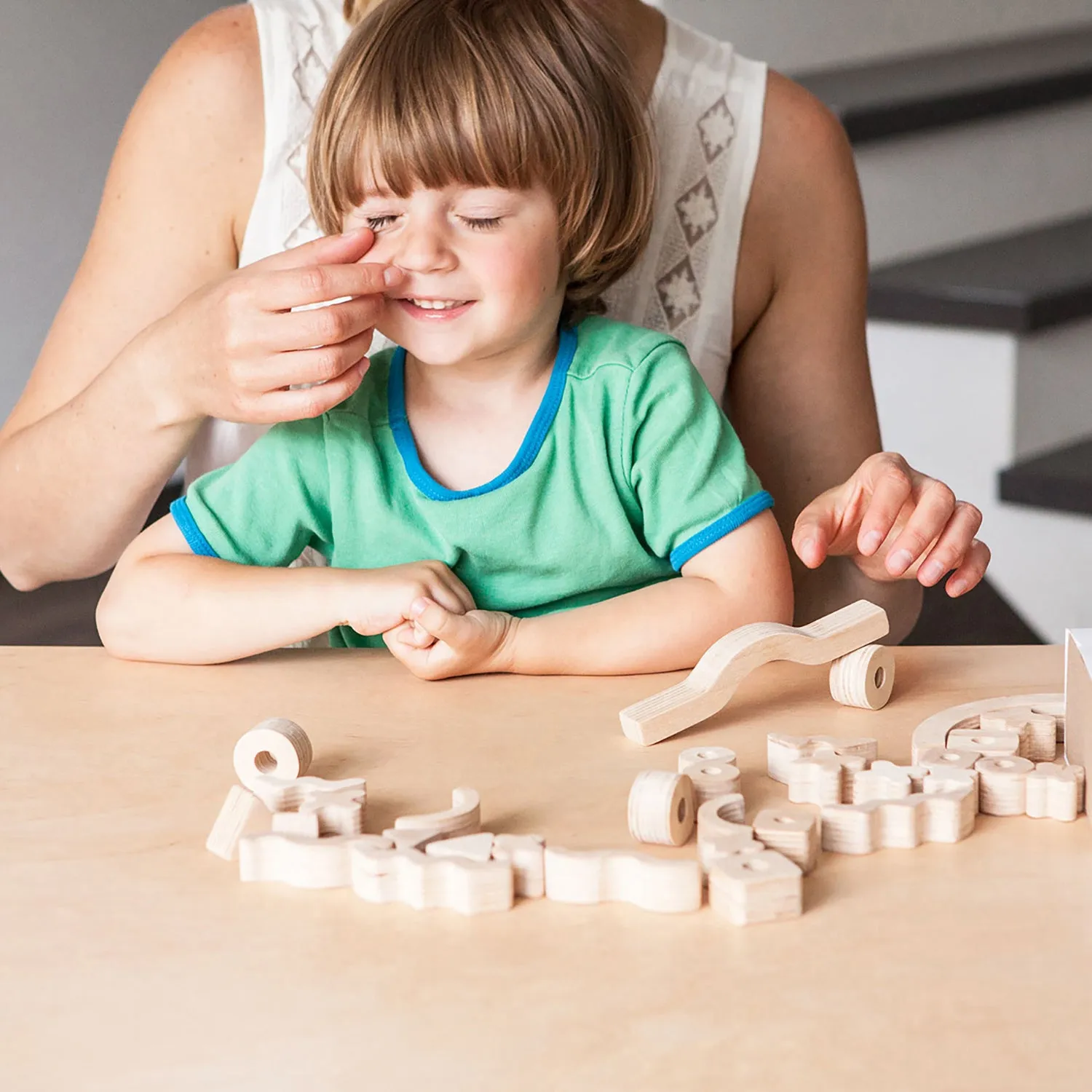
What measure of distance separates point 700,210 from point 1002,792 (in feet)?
2.27

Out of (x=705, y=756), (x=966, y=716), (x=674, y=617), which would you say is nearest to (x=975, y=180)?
(x=674, y=617)

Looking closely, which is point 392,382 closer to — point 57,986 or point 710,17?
point 57,986

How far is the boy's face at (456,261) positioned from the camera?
3.01ft

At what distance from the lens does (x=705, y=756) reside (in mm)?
676

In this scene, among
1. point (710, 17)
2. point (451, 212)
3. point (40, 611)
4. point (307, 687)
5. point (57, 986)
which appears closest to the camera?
point (57, 986)

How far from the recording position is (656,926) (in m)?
0.54

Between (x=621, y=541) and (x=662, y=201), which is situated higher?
(x=662, y=201)

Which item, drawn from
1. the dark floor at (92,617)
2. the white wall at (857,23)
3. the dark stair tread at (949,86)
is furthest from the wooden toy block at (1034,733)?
the white wall at (857,23)

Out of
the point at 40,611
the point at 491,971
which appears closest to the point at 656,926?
the point at 491,971

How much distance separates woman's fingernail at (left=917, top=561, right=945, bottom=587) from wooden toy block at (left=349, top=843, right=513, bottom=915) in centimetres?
43

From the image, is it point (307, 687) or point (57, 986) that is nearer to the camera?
point (57, 986)

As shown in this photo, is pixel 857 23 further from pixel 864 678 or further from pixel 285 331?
pixel 864 678

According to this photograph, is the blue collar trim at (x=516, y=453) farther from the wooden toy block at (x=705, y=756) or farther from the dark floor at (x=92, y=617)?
the dark floor at (x=92, y=617)

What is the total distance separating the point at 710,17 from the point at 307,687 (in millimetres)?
2360
